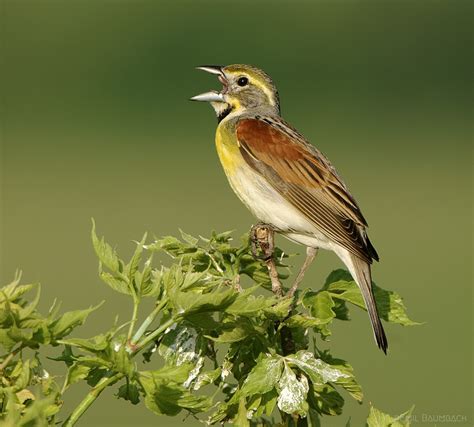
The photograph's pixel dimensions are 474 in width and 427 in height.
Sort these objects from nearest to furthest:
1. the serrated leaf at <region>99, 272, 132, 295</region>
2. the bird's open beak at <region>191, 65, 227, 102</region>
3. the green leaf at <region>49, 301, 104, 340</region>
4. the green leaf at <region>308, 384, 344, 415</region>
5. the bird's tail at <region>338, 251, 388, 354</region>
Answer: the green leaf at <region>49, 301, 104, 340</region>
the serrated leaf at <region>99, 272, 132, 295</region>
the green leaf at <region>308, 384, 344, 415</region>
the bird's tail at <region>338, 251, 388, 354</region>
the bird's open beak at <region>191, 65, 227, 102</region>

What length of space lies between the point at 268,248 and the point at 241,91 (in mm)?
2477

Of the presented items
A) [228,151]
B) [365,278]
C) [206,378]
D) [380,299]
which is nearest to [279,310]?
[206,378]

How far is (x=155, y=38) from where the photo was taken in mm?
22578

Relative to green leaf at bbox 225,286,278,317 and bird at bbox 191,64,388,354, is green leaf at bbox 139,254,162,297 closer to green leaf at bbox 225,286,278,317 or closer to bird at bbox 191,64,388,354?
green leaf at bbox 225,286,278,317

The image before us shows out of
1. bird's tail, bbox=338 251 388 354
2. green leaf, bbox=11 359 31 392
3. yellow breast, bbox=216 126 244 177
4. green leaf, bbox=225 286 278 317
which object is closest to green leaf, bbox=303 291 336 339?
green leaf, bbox=225 286 278 317

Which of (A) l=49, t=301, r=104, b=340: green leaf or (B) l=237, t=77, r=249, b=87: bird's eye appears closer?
(A) l=49, t=301, r=104, b=340: green leaf

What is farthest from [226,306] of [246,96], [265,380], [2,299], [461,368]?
[461,368]

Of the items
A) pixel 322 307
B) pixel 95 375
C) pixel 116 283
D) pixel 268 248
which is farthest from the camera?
pixel 268 248

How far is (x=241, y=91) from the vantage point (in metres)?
5.21

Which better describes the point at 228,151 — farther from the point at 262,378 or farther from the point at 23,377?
the point at 23,377

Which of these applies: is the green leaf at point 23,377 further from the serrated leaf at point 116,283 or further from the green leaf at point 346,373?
the green leaf at point 346,373

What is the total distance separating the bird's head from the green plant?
275 cm

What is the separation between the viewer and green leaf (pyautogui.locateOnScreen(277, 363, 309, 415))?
79.1 inches

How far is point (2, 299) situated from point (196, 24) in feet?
71.8
